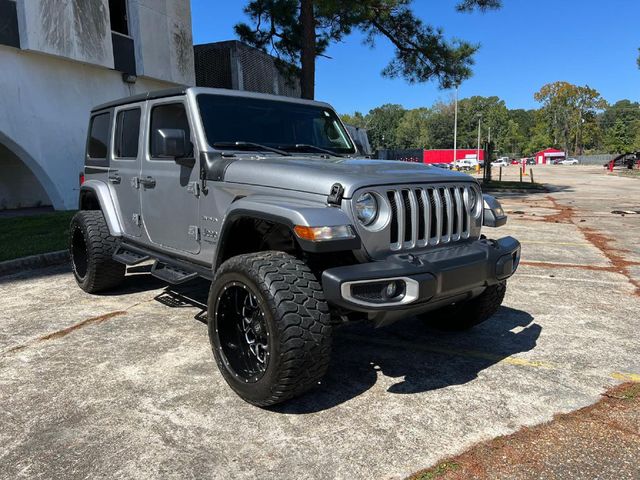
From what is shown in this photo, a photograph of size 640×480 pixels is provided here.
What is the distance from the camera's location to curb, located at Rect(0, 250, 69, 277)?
653 centimetres

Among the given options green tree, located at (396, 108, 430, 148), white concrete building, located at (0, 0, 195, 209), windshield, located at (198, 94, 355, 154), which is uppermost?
green tree, located at (396, 108, 430, 148)

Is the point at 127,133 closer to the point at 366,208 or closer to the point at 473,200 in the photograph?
the point at 366,208

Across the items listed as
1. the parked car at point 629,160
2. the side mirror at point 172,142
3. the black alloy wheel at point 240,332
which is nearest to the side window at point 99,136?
the side mirror at point 172,142

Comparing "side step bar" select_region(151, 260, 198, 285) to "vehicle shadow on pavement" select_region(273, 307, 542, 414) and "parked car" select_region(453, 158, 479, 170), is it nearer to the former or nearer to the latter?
"vehicle shadow on pavement" select_region(273, 307, 542, 414)

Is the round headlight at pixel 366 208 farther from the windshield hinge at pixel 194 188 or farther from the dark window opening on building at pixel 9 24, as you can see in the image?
the dark window opening on building at pixel 9 24

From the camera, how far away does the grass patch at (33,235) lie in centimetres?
732

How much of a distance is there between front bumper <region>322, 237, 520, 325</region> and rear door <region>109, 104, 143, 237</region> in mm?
2579

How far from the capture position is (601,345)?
12.6ft

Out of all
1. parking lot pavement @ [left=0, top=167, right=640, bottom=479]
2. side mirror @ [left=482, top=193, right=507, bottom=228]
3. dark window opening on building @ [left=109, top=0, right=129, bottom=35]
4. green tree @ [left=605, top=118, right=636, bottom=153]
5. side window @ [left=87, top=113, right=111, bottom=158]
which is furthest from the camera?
green tree @ [left=605, top=118, right=636, bottom=153]

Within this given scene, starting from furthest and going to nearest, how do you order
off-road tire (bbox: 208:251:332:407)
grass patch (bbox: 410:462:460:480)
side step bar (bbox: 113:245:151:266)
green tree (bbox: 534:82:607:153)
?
green tree (bbox: 534:82:607:153) < side step bar (bbox: 113:245:151:266) < off-road tire (bbox: 208:251:332:407) < grass patch (bbox: 410:462:460:480)

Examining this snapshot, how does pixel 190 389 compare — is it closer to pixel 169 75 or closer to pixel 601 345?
pixel 601 345

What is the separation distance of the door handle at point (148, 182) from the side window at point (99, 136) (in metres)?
1.06

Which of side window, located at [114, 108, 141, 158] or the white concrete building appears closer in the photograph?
side window, located at [114, 108, 141, 158]

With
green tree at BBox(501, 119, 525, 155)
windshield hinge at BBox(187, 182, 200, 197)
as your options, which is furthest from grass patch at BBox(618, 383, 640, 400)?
green tree at BBox(501, 119, 525, 155)
